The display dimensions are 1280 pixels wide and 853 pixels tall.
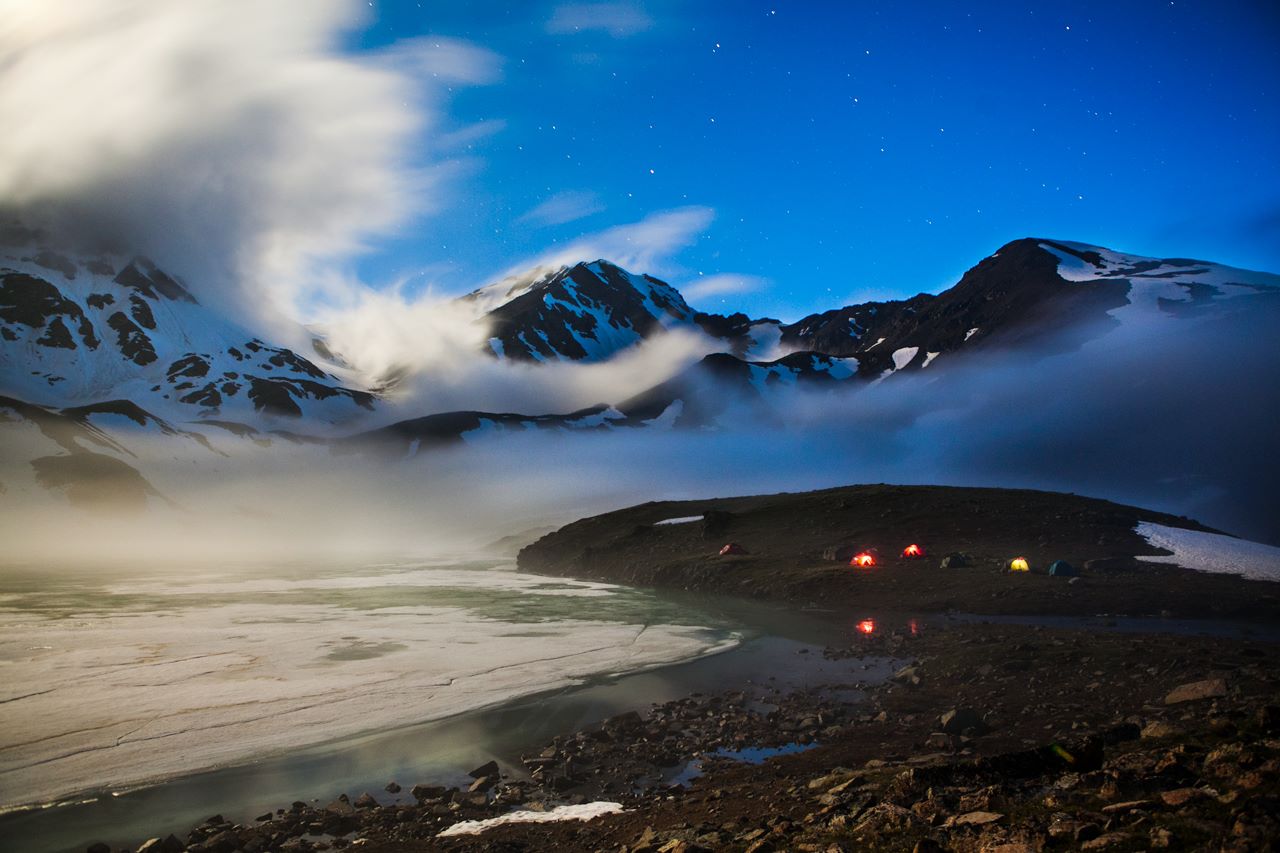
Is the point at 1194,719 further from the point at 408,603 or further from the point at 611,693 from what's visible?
the point at 408,603

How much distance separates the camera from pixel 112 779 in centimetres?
1667

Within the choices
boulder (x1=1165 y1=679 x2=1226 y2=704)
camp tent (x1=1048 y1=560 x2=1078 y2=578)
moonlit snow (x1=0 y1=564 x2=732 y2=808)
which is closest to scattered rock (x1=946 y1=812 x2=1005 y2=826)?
boulder (x1=1165 y1=679 x2=1226 y2=704)

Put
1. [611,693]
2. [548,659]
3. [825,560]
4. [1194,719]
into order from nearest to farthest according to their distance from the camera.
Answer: [1194,719], [611,693], [548,659], [825,560]

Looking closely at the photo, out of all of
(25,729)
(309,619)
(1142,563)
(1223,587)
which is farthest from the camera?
(1142,563)

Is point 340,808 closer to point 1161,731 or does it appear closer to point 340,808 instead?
point 340,808

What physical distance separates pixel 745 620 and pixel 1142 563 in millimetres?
30243

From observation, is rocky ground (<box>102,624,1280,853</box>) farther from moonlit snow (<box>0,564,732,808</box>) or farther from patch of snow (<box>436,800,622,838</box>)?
moonlit snow (<box>0,564,732,808</box>)

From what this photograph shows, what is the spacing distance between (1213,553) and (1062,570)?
14.2 metres

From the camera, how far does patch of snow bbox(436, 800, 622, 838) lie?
1339cm

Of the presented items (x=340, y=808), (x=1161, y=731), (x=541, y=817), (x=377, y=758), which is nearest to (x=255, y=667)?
(x=377, y=758)

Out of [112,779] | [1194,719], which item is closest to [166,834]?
[112,779]

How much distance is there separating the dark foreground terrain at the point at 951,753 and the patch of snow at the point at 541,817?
0.34m

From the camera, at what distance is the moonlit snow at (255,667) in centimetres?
1898

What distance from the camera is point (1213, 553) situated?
52875 mm
